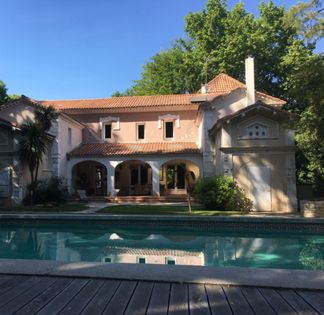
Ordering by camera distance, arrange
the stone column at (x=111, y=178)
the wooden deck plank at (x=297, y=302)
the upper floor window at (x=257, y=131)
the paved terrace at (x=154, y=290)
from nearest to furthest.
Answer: the wooden deck plank at (x=297, y=302), the paved terrace at (x=154, y=290), the upper floor window at (x=257, y=131), the stone column at (x=111, y=178)

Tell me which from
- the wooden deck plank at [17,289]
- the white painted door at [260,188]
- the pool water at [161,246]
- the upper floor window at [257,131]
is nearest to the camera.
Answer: the wooden deck plank at [17,289]

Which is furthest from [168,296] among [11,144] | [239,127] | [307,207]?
[11,144]

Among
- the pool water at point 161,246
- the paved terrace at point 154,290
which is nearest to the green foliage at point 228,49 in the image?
the pool water at point 161,246

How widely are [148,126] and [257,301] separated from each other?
23.0m

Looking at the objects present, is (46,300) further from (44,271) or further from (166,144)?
(166,144)

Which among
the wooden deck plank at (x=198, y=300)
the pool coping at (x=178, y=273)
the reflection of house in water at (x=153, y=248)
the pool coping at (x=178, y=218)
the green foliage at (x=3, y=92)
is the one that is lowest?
the reflection of house in water at (x=153, y=248)

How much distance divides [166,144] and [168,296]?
2148 centimetres

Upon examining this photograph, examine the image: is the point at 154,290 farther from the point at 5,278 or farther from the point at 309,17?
the point at 309,17

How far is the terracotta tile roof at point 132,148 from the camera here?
23375 mm

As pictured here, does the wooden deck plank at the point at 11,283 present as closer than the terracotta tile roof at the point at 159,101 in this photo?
Yes

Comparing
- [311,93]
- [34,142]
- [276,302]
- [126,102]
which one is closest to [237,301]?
[276,302]

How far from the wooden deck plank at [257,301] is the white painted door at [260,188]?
14018 mm

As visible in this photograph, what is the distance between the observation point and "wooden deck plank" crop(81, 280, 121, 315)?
138 inches

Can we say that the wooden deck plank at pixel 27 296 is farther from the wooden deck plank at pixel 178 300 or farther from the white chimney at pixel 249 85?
the white chimney at pixel 249 85
